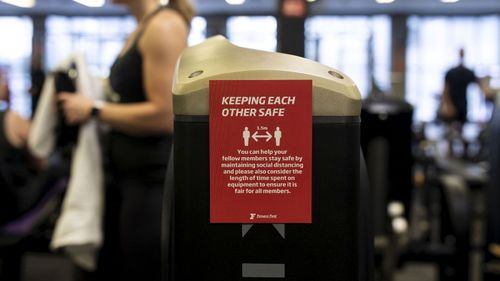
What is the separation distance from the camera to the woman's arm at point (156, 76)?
169cm

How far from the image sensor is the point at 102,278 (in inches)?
85.4

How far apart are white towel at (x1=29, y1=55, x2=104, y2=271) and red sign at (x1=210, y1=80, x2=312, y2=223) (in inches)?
47.1

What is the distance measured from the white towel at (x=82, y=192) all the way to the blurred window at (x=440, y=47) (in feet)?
40.0

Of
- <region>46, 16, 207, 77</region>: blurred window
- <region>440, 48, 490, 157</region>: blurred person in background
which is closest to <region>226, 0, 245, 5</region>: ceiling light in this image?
<region>46, 16, 207, 77</region>: blurred window

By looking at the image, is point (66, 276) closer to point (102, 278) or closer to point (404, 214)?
point (102, 278)

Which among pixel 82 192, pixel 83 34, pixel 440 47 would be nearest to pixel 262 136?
pixel 82 192

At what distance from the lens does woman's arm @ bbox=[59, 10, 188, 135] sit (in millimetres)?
1686

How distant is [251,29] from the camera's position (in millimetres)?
14055

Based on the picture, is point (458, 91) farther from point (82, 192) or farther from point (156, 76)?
point (156, 76)

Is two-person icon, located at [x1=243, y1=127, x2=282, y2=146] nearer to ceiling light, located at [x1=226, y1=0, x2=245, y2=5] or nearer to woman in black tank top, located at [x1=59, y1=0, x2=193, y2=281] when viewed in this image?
woman in black tank top, located at [x1=59, y1=0, x2=193, y2=281]

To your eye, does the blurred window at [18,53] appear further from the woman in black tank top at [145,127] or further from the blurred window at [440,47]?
the woman in black tank top at [145,127]

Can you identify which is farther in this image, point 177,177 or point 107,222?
point 107,222

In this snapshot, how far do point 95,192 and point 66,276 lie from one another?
2.08 meters

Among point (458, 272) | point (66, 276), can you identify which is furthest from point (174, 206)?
point (66, 276)
